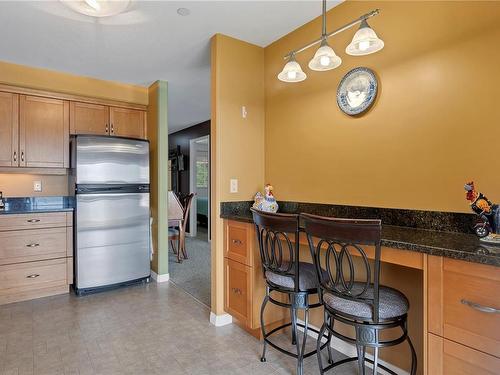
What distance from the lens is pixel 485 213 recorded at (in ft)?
4.54

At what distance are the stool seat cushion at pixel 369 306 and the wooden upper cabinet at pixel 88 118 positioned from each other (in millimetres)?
3363

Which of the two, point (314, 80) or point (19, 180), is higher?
point (314, 80)

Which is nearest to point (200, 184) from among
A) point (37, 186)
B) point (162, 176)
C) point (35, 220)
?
point (162, 176)

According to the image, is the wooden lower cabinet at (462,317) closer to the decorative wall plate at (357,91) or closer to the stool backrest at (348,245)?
the stool backrest at (348,245)

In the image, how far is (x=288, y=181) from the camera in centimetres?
262

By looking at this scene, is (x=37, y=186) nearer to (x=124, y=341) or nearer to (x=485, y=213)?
(x=124, y=341)

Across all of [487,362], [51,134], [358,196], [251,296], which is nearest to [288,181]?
[358,196]

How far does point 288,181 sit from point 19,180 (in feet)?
10.3

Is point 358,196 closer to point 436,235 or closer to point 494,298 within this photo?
point 436,235

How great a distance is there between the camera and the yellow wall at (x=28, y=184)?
3.45 metres

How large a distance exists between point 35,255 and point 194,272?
71.4 inches

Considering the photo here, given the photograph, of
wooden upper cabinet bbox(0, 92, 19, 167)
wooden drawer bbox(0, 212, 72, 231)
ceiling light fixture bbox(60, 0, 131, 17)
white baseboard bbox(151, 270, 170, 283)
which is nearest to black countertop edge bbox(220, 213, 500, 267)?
ceiling light fixture bbox(60, 0, 131, 17)

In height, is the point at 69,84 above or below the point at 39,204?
above

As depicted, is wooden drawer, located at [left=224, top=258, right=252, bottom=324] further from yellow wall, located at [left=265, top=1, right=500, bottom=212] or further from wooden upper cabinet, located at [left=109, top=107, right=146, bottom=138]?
wooden upper cabinet, located at [left=109, top=107, right=146, bottom=138]
